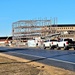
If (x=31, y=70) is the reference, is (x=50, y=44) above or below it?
above

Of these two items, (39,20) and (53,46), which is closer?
(53,46)

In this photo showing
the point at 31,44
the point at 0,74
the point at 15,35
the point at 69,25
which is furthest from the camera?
the point at 69,25

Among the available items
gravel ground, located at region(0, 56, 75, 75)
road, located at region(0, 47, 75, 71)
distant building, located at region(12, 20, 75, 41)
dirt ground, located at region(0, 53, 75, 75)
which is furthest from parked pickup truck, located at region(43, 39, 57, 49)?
distant building, located at region(12, 20, 75, 41)

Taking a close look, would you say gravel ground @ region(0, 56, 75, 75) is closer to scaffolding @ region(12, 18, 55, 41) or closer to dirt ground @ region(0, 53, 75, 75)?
dirt ground @ region(0, 53, 75, 75)

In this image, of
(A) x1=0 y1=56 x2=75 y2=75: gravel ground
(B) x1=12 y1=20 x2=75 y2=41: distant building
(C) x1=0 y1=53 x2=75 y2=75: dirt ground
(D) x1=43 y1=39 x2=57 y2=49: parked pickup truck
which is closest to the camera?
(A) x1=0 y1=56 x2=75 y2=75: gravel ground

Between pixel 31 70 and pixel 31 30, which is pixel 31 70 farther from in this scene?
pixel 31 30

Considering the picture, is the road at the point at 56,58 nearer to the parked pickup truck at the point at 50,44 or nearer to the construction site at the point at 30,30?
the parked pickup truck at the point at 50,44

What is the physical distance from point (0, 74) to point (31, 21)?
117537mm

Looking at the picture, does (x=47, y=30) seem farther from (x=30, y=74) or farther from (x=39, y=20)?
(x=30, y=74)

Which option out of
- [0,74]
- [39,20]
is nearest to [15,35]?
[39,20]

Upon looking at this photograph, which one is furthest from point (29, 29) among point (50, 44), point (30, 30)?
point (50, 44)

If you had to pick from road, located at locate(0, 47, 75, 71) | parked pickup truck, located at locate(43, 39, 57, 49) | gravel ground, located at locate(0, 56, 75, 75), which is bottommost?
gravel ground, located at locate(0, 56, 75, 75)

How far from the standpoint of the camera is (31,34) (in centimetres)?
12975

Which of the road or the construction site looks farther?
the construction site
